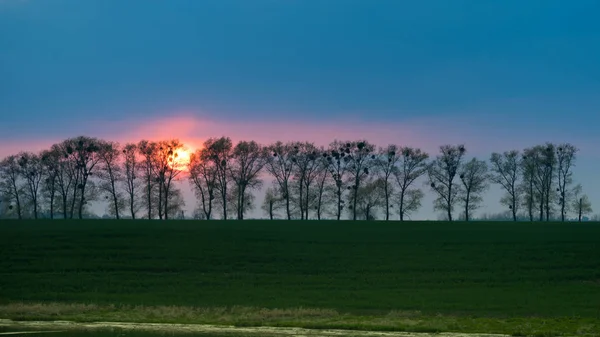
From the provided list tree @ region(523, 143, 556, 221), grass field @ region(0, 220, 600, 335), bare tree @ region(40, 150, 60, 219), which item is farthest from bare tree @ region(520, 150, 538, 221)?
bare tree @ region(40, 150, 60, 219)

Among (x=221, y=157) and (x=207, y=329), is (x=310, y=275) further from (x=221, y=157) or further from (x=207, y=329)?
(x=221, y=157)

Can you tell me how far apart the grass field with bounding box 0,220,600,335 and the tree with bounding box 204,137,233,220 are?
1506 inches

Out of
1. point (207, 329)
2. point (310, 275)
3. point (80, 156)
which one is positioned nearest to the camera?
point (207, 329)

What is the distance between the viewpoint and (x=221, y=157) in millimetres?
116000

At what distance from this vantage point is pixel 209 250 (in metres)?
56.8

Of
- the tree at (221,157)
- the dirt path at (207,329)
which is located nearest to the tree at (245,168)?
the tree at (221,157)

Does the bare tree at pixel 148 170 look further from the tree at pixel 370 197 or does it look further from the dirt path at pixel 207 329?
the dirt path at pixel 207 329

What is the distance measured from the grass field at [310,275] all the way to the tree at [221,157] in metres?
38.3

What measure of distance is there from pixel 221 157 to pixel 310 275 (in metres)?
70.6

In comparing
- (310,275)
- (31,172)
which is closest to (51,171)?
(31,172)

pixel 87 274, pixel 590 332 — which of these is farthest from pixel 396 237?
pixel 590 332

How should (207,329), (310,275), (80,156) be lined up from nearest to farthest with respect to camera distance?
1. (207,329)
2. (310,275)
3. (80,156)

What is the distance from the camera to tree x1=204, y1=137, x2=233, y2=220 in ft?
375

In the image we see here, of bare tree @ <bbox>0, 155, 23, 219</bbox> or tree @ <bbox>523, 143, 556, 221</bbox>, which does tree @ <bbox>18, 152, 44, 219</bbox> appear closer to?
bare tree @ <bbox>0, 155, 23, 219</bbox>
